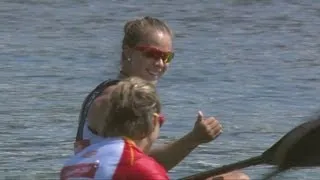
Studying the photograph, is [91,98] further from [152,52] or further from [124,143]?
[124,143]

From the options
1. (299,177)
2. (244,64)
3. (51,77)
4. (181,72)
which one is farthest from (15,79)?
(299,177)

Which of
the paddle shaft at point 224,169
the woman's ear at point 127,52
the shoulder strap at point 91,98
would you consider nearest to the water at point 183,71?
the woman's ear at point 127,52

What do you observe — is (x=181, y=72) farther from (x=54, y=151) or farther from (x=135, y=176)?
(x=135, y=176)

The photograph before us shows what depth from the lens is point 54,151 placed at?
9.55m

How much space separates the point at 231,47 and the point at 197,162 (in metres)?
4.86

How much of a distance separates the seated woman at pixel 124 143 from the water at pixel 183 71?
1511 millimetres

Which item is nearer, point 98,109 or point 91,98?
point 98,109

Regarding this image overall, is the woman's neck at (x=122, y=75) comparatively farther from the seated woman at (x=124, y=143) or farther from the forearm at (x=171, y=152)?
the seated woman at (x=124, y=143)

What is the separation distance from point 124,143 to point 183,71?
7.36 metres

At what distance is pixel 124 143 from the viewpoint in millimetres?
5082

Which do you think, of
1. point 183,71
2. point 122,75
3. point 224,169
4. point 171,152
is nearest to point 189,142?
point 171,152

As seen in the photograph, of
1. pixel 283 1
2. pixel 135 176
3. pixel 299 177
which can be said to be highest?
pixel 135 176

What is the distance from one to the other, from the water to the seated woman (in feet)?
4.96

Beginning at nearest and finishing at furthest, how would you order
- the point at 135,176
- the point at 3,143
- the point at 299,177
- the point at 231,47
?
the point at 135,176 < the point at 299,177 < the point at 3,143 < the point at 231,47
